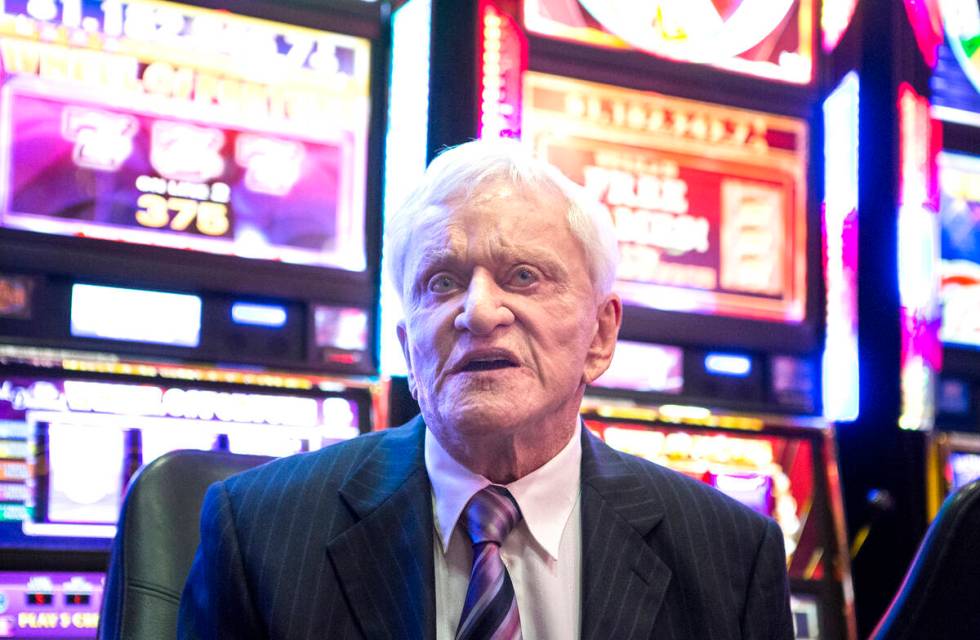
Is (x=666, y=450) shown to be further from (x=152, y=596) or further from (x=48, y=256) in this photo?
(x=152, y=596)

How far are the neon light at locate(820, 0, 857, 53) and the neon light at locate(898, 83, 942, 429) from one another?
0.27 metres

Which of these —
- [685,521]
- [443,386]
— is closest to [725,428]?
[685,521]

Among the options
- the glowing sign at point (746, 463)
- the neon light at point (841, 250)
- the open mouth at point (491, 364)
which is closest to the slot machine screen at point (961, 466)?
the neon light at point (841, 250)

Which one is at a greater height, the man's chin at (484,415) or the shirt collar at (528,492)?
the man's chin at (484,415)

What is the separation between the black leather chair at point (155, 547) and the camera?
5.61ft

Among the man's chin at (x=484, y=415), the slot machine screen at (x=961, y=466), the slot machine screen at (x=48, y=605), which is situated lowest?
the slot machine screen at (x=48, y=605)

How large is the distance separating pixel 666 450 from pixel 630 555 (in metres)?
1.62

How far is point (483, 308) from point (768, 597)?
0.60 m

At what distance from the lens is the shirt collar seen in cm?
174

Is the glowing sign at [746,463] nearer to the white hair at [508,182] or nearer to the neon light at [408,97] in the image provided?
the neon light at [408,97]

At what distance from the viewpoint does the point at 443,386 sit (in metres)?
1.71

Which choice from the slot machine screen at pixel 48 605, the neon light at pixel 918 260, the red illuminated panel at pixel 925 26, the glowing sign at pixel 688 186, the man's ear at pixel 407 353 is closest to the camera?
the man's ear at pixel 407 353

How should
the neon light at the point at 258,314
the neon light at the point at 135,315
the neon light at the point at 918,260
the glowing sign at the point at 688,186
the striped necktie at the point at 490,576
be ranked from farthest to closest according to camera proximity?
the neon light at the point at 918,260
the glowing sign at the point at 688,186
the neon light at the point at 258,314
the neon light at the point at 135,315
the striped necktie at the point at 490,576

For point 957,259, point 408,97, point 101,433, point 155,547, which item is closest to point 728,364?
point 957,259
